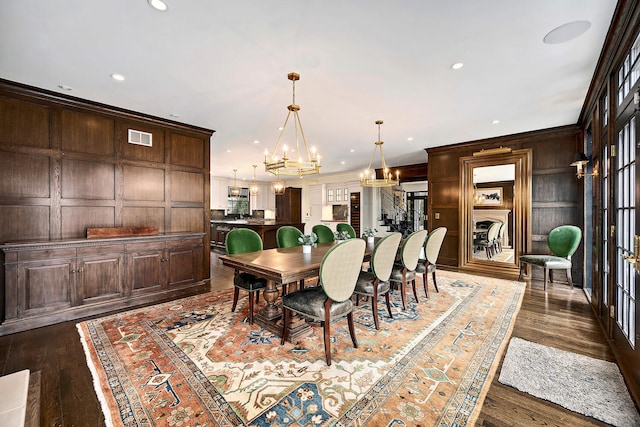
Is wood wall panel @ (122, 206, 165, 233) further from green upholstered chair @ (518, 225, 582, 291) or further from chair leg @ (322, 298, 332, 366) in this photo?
green upholstered chair @ (518, 225, 582, 291)

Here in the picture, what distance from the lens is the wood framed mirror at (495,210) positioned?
5086 millimetres

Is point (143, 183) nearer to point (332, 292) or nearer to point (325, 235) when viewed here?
point (325, 235)

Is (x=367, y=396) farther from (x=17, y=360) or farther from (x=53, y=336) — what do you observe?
(x=53, y=336)

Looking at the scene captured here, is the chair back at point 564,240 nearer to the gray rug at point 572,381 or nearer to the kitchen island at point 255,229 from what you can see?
the gray rug at point 572,381

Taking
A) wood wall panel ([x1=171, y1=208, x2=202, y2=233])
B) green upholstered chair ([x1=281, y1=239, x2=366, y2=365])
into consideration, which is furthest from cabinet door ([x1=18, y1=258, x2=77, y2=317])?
green upholstered chair ([x1=281, y1=239, x2=366, y2=365])

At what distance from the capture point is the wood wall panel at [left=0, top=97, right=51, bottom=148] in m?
3.09

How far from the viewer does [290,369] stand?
213 cm

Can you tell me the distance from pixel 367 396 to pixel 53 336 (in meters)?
3.13

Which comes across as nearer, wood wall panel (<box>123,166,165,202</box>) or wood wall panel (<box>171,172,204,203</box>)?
wood wall panel (<box>123,166,165,202</box>)

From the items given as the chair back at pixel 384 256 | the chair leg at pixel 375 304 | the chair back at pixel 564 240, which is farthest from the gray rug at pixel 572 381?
the chair back at pixel 564 240

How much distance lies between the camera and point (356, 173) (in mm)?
9562

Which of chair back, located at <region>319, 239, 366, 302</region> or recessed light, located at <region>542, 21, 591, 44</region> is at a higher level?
recessed light, located at <region>542, 21, 591, 44</region>

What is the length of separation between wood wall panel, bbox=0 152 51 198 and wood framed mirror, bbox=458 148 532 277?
22.1ft

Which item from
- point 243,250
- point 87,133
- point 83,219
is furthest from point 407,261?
point 87,133
